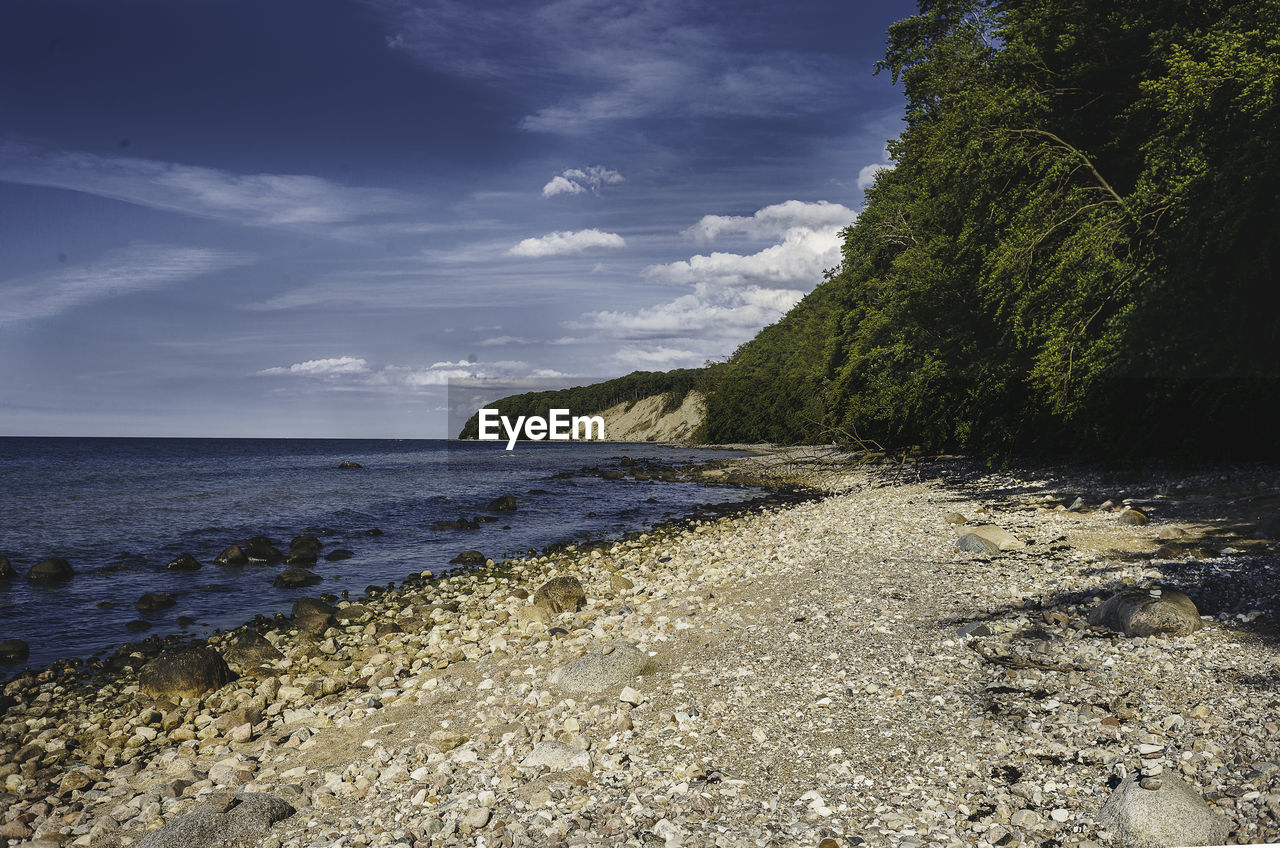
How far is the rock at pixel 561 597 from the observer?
13586 millimetres

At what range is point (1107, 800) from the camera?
16.6ft

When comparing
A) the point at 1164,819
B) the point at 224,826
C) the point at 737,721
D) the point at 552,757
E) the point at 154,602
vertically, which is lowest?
the point at 154,602

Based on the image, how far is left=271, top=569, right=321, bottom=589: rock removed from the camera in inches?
717

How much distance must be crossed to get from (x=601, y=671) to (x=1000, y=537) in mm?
9922

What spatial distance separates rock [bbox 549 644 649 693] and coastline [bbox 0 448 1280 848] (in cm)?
18

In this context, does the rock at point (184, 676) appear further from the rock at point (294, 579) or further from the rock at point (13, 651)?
the rock at point (294, 579)

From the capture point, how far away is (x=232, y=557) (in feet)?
70.9

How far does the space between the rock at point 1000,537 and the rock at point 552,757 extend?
10.7 m

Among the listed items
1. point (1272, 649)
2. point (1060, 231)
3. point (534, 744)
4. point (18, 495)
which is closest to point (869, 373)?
point (1060, 231)

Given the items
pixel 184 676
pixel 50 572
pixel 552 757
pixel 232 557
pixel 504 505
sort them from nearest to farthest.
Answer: pixel 552 757, pixel 184 676, pixel 50 572, pixel 232 557, pixel 504 505

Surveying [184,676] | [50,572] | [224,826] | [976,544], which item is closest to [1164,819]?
[224,826]

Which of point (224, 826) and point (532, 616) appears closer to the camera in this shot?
point (224, 826)

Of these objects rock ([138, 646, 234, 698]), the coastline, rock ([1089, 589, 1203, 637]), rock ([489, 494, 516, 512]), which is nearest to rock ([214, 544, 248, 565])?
the coastline

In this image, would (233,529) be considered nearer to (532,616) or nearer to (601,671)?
(532,616)
